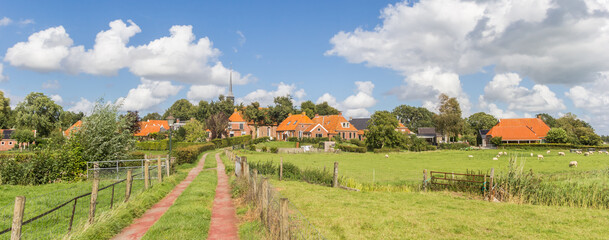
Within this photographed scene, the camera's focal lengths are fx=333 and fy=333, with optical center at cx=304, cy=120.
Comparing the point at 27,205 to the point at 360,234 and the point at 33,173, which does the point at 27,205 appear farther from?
the point at 360,234

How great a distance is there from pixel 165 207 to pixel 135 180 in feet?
26.8

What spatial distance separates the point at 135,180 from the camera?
63.7 ft

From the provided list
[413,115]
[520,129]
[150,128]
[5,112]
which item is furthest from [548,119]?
[5,112]

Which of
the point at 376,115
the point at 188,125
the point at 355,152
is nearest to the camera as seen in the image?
the point at 355,152

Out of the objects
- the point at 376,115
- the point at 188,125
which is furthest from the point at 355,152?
the point at 188,125

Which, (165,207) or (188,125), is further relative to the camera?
(188,125)

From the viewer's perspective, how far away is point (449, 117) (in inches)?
3135

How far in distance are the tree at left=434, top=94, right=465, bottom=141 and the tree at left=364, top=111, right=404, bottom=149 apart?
26980 mm

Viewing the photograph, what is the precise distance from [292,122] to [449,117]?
124 feet

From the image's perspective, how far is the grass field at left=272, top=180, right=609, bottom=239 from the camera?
388 inches

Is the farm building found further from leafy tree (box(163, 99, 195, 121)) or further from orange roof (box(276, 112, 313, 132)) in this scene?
leafy tree (box(163, 99, 195, 121))

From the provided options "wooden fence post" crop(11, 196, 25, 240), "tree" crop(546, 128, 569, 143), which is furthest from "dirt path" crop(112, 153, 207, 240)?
"tree" crop(546, 128, 569, 143)

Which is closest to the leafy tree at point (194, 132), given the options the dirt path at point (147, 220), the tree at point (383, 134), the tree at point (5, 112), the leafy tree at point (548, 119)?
the tree at point (383, 134)

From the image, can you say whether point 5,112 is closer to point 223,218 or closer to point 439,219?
point 223,218
